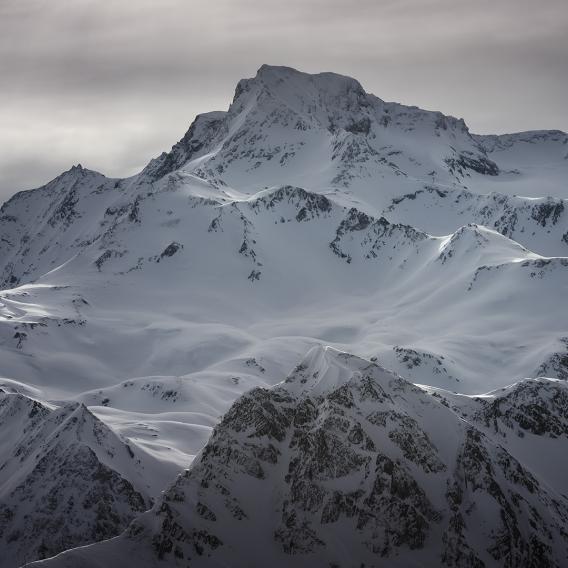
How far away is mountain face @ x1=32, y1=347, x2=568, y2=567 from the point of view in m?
112

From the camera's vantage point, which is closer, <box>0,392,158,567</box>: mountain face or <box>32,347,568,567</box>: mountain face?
<box>32,347,568,567</box>: mountain face

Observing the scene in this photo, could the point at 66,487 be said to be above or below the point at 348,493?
below

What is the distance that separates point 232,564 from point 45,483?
150 feet

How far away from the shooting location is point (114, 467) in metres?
144

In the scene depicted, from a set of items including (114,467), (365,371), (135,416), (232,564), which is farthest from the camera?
(135,416)

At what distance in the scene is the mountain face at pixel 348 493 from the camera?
368 feet

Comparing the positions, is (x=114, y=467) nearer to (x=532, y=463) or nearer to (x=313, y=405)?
(x=313, y=405)

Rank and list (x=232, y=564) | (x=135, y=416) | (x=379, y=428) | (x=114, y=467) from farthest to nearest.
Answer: (x=135, y=416) < (x=114, y=467) < (x=379, y=428) < (x=232, y=564)

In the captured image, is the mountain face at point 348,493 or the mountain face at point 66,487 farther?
the mountain face at point 66,487

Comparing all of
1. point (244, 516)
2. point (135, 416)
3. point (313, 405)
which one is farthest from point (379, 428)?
point (135, 416)

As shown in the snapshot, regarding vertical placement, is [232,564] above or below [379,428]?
below

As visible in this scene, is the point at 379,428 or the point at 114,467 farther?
the point at 114,467

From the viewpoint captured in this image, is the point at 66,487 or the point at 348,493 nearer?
the point at 348,493

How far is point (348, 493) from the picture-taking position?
117 meters
